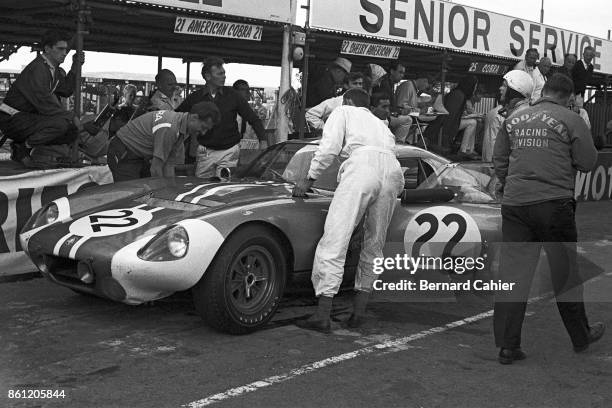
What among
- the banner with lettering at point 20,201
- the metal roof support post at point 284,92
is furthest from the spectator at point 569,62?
the banner with lettering at point 20,201

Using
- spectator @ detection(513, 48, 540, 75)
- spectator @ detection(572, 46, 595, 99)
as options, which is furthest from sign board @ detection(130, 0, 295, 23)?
spectator @ detection(572, 46, 595, 99)

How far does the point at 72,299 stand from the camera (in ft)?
18.5

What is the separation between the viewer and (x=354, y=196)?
16.4ft

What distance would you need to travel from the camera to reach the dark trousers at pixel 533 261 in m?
4.41

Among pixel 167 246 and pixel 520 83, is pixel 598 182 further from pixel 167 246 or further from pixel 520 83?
pixel 167 246

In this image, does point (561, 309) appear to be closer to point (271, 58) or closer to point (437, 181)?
point (437, 181)

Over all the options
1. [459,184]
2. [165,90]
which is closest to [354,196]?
[459,184]

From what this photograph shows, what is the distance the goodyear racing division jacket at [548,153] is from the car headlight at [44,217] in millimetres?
3042

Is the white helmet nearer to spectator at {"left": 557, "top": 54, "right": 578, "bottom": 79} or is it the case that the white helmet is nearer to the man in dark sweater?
the man in dark sweater

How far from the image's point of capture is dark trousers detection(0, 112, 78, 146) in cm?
695

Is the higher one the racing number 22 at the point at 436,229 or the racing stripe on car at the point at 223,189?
the racing stripe on car at the point at 223,189

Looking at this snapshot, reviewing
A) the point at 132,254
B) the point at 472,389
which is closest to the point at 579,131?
the point at 472,389

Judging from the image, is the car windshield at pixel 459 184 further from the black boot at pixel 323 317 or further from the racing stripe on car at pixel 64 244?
the racing stripe on car at pixel 64 244

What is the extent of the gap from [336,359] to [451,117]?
7.48 metres
